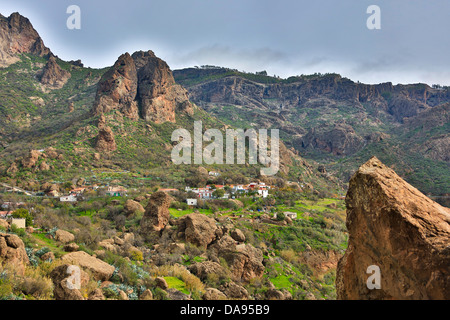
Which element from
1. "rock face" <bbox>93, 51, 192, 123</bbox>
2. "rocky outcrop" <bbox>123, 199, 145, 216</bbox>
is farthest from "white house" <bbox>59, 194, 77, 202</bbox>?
"rock face" <bbox>93, 51, 192, 123</bbox>

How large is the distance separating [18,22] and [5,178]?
357 feet

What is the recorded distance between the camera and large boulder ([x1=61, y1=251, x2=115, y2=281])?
985 cm

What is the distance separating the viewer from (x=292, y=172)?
7000 centimetres

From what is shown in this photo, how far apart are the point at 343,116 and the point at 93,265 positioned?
16108 cm

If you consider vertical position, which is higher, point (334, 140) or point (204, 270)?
point (334, 140)

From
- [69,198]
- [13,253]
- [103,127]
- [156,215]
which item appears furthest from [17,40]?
[13,253]

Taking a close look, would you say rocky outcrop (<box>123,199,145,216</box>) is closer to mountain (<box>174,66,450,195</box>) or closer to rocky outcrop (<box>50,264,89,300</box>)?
rocky outcrop (<box>50,264,89,300</box>)

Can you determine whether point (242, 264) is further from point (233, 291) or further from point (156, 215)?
point (156, 215)

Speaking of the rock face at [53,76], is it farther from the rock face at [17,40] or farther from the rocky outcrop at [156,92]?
the rocky outcrop at [156,92]

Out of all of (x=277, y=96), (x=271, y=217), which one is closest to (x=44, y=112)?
(x=271, y=217)

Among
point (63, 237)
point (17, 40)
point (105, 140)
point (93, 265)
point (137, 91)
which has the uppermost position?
point (17, 40)

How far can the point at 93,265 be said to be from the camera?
404 inches

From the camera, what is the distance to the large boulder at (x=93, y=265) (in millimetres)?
9852

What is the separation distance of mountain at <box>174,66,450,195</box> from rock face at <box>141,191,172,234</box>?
198 ft
